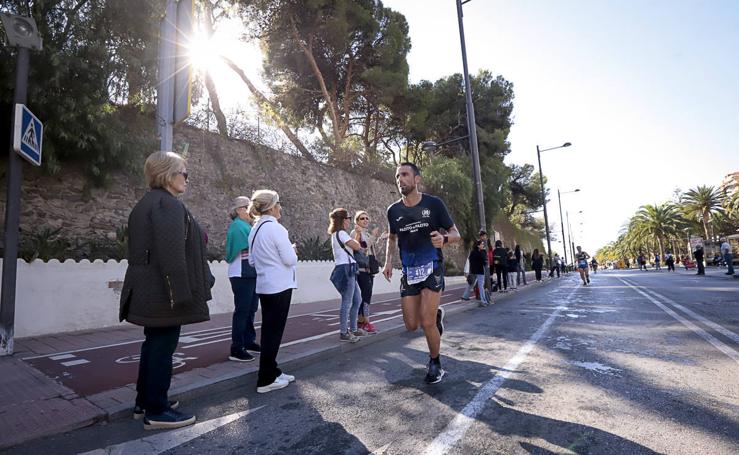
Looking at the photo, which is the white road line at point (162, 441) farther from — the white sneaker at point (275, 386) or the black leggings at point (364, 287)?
the black leggings at point (364, 287)

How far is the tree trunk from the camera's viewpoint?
19.1 m

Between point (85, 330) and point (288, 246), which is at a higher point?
point (288, 246)

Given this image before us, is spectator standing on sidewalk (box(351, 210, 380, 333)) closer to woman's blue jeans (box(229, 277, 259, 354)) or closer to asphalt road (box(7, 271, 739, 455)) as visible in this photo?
asphalt road (box(7, 271, 739, 455))

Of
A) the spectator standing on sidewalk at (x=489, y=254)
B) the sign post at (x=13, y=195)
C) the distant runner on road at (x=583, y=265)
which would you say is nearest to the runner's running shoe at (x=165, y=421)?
the sign post at (x=13, y=195)

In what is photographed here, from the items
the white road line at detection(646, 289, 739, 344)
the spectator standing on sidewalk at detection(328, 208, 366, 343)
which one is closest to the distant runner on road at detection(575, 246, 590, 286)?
the white road line at detection(646, 289, 739, 344)

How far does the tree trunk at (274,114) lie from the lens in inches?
754

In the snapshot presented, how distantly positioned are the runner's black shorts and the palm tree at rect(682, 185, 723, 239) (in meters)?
57.3

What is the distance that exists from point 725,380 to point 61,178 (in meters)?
12.1

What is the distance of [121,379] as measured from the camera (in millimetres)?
3980

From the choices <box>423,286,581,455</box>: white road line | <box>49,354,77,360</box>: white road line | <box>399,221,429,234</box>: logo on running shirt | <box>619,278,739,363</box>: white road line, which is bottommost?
<box>619,278,739,363</box>: white road line

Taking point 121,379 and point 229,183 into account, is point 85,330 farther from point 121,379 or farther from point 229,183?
point 229,183

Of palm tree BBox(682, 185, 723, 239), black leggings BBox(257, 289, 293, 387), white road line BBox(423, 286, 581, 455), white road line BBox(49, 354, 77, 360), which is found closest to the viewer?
white road line BBox(423, 286, 581, 455)

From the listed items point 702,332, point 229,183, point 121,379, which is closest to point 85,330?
point 121,379

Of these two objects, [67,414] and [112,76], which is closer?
[67,414]
